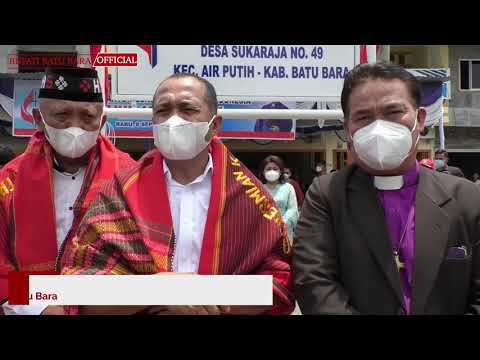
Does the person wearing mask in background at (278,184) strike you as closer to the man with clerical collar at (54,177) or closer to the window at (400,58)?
the window at (400,58)

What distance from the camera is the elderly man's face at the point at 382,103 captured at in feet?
5.92

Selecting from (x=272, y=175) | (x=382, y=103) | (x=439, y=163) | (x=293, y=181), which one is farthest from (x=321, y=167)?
(x=382, y=103)

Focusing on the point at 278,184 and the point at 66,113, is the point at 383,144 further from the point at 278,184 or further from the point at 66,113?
the point at 278,184

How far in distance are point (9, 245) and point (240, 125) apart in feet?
6.24

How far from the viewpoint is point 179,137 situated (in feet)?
6.44

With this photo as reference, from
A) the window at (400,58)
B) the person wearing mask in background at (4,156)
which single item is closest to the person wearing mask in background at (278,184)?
the window at (400,58)

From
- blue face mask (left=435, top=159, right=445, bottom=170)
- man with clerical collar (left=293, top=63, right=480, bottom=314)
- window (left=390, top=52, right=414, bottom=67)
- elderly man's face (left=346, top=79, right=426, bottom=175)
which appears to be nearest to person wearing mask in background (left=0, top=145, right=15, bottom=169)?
window (left=390, top=52, right=414, bottom=67)

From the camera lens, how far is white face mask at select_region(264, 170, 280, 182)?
4531 mm

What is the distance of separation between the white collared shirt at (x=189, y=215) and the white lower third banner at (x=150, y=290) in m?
0.19

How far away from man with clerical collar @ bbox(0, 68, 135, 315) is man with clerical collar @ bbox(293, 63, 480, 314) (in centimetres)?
89

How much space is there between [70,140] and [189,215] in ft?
1.84

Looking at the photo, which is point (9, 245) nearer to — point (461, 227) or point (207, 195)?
point (207, 195)

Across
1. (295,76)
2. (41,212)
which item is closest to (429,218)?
(41,212)

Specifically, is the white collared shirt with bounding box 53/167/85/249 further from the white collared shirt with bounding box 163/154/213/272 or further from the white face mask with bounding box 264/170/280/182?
the white face mask with bounding box 264/170/280/182
